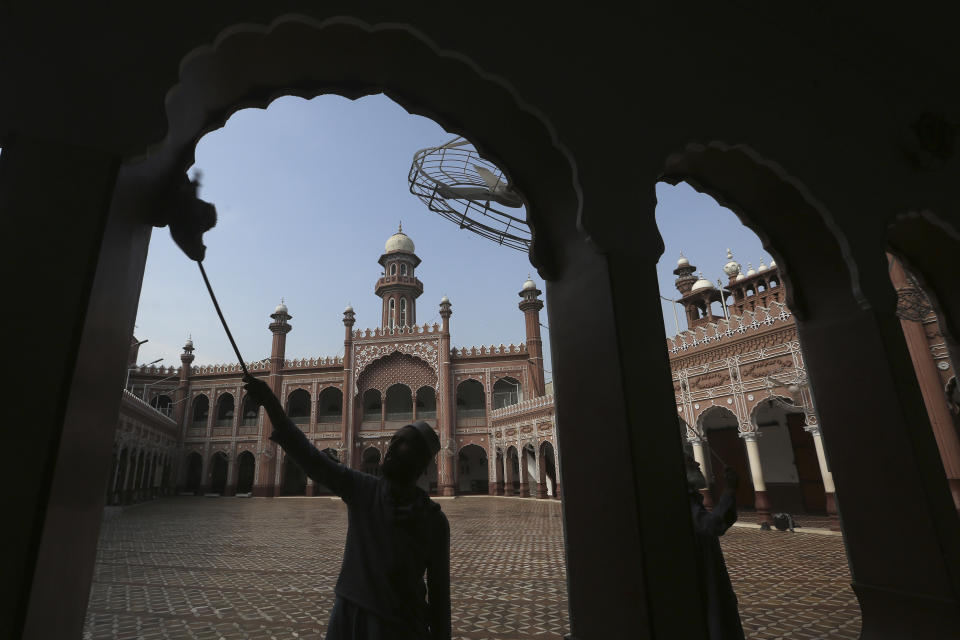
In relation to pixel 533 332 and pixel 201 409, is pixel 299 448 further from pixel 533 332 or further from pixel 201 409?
pixel 201 409

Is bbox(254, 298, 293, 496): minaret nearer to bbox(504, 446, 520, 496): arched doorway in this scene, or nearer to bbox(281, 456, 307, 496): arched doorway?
bbox(281, 456, 307, 496): arched doorway

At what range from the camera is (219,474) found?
27.6m

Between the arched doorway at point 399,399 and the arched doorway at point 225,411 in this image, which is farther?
the arched doorway at point 399,399

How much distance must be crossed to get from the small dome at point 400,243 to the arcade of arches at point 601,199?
28.2 m

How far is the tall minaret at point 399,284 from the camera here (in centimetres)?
2905

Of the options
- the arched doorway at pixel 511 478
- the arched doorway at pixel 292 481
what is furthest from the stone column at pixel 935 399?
the arched doorway at pixel 292 481

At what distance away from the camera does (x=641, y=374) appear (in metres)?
1.97

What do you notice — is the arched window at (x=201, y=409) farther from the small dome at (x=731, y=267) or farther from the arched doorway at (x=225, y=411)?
the small dome at (x=731, y=267)

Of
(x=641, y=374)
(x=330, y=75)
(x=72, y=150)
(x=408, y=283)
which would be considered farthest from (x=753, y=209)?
(x=408, y=283)

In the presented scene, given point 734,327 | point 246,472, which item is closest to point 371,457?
point 246,472

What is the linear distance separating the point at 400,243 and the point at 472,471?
14.5m

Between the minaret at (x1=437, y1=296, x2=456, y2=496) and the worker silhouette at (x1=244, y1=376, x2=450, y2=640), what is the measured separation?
2092 centimetres

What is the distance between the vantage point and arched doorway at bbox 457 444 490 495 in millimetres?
25078

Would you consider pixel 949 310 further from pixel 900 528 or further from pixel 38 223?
pixel 38 223
